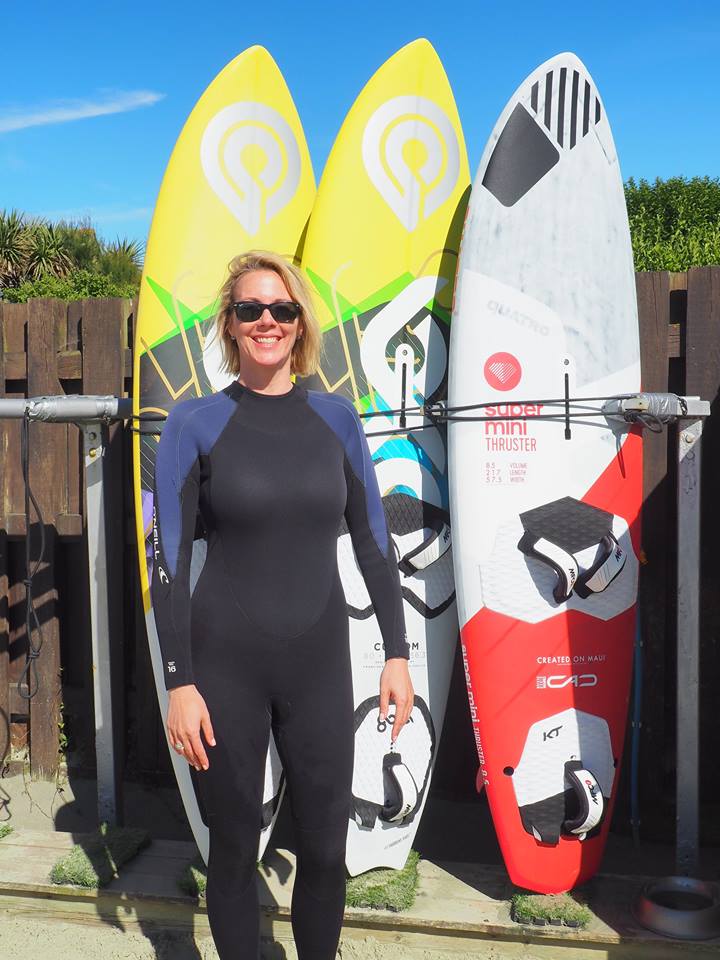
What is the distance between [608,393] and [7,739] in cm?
246

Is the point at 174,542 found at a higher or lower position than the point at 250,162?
lower

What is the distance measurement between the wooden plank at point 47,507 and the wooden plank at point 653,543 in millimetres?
1978

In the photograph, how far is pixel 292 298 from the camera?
1.85 meters

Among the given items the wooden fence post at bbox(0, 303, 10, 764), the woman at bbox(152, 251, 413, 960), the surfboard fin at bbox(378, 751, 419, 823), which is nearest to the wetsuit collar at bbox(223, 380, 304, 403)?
the woman at bbox(152, 251, 413, 960)

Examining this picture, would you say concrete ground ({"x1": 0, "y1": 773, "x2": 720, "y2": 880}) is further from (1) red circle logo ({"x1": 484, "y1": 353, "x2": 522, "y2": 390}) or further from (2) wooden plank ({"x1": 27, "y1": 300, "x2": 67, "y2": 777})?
(1) red circle logo ({"x1": 484, "y1": 353, "x2": 522, "y2": 390})

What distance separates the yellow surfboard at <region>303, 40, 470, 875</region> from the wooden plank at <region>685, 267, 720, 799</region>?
0.74 m

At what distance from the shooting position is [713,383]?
9.20 feet

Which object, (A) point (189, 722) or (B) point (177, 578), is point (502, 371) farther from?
(A) point (189, 722)

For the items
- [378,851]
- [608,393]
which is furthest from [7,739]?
[608,393]

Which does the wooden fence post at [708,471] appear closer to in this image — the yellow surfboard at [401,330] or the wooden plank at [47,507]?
the yellow surfboard at [401,330]

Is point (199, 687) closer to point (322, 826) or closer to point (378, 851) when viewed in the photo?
point (322, 826)

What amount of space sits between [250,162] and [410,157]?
1.65 feet

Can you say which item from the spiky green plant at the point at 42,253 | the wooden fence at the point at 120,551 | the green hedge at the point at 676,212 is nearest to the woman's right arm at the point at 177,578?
the wooden fence at the point at 120,551

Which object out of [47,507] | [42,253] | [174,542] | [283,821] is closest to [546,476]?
[174,542]
